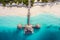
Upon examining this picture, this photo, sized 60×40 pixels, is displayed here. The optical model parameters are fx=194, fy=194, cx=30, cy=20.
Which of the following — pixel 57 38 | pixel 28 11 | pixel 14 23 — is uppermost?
pixel 28 11

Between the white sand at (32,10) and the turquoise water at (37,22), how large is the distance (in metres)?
0.04

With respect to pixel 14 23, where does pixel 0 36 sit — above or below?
below

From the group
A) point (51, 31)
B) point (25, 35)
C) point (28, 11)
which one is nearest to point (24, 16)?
point (28, 11)

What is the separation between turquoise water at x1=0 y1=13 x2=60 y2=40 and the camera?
8.28 feet

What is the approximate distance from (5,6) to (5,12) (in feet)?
0.26

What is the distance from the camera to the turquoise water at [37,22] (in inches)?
99.3

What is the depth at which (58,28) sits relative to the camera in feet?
8.29

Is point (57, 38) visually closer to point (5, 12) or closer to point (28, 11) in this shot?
point (28, 11)

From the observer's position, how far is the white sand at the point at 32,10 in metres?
2.52

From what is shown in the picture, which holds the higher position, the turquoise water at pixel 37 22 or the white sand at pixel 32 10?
the white sand at pixel 32 10

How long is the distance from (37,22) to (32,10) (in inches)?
6.7

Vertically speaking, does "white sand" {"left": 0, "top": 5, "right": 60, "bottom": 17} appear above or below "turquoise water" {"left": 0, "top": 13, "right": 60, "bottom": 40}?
above

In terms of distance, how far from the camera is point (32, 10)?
8.29 ft

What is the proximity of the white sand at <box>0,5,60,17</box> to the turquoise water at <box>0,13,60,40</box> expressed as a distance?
4 centimetres
